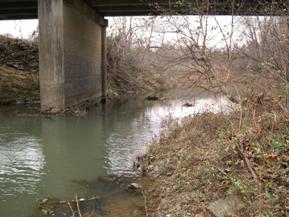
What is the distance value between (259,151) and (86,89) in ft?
66.5

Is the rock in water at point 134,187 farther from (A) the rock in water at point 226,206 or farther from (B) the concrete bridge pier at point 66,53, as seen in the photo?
(B) the concrete bridge pier at point 66,53

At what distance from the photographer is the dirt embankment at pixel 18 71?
24625 millimetres

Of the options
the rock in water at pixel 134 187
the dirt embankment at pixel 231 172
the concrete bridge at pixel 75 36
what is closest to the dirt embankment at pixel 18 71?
the concrete bridge at pixel 75 36

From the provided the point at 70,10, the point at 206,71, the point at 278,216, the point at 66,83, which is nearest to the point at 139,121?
the point at 66,83

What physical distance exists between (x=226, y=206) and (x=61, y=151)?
24.8 feet

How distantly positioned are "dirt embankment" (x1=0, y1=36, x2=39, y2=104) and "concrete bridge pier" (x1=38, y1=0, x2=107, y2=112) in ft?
11.8

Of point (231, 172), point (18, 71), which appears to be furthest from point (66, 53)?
point (231, 172)

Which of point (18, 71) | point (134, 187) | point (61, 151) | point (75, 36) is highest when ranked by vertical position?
point (75, 36)

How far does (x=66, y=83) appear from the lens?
20391 mm

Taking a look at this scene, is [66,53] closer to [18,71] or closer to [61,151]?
[18,71]

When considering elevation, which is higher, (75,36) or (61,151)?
(75,36)

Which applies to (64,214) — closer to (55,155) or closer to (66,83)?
(55,155)

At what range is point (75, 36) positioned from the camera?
22.4m

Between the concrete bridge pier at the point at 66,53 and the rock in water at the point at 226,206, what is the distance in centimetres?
1472
